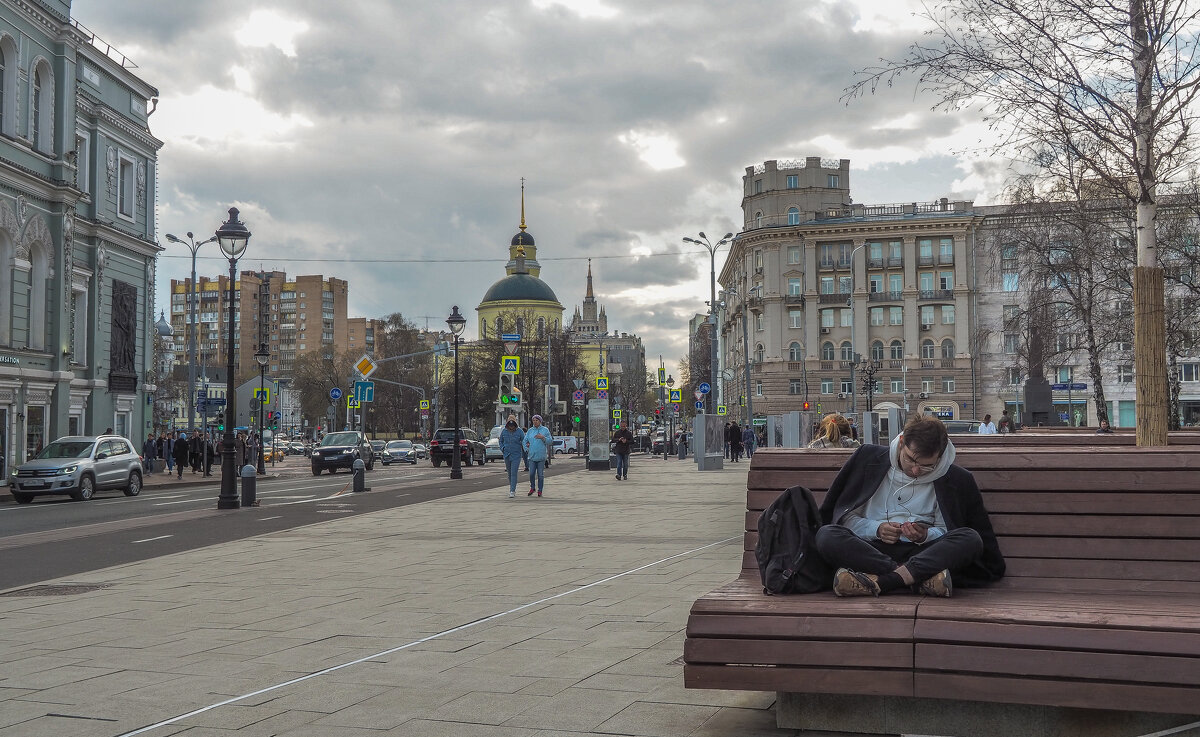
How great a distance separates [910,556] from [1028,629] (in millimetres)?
991

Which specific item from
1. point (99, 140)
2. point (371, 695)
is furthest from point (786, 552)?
point (99, 140)

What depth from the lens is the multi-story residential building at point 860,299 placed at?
99375 mm

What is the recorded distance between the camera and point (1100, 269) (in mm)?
34125

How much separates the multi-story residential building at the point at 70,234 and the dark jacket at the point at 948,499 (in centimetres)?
3543

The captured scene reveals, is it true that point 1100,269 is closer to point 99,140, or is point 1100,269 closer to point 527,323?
point 99,140

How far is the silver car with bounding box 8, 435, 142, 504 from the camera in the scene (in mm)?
28062

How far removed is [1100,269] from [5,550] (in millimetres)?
30187

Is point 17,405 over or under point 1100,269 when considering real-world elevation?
under

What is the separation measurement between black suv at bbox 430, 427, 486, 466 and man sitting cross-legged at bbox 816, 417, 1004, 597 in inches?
1813

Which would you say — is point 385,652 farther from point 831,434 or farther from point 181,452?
point 181,452

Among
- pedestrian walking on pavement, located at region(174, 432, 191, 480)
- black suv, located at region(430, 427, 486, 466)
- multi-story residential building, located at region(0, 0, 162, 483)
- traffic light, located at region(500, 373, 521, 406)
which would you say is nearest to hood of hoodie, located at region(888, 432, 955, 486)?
traffic light, located at region(500, 373, 521, 406)

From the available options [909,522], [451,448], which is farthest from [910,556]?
[451,448]

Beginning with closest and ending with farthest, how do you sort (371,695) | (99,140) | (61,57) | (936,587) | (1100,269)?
(936,587) → (371,695) → (1100,269) → (61,57) → (99,140)

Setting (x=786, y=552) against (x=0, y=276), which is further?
(x=0, y=276)
